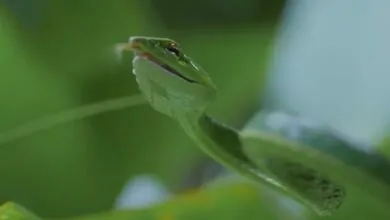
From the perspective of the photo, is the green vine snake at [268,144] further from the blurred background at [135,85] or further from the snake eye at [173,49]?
the blurred background at [135,85]

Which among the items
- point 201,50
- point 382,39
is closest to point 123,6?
point 201,50

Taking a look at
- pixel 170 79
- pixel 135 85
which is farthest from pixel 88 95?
pixel 170 79

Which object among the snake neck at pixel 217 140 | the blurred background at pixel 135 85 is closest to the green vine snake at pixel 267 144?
the snake neck at pixel 217 140

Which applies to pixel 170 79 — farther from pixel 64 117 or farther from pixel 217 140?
pixel 64 117

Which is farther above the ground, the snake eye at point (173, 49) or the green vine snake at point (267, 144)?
the snake eye at point (173, 49)

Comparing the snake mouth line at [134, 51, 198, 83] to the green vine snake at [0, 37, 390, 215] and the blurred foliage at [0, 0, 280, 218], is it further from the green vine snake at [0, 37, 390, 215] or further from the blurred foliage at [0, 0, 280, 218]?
the blurred foliage at [0, 0, 280, 218]

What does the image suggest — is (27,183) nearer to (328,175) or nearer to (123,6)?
(123,6)

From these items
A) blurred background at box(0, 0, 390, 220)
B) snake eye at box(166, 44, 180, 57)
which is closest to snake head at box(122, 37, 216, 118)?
snake eye at box(166, 44, 180, 57)
